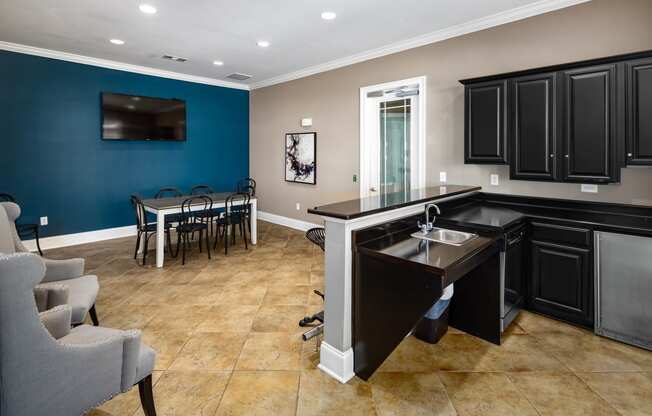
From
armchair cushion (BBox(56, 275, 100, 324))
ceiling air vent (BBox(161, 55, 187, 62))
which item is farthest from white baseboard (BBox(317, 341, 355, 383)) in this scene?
ceiling air vent (BBox(161, 55, 187, 62))

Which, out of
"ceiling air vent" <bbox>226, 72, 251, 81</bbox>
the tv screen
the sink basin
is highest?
"ceiling air vent" <bbox>226, 72, 251, 81</bbox>

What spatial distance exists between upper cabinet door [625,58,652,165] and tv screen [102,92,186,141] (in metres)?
6.39

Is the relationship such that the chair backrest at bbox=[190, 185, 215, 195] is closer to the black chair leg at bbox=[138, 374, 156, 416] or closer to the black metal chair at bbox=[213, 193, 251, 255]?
the black metal chair at bbox=[213, 193, 251, 255]

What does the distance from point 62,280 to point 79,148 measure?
3.76 metres

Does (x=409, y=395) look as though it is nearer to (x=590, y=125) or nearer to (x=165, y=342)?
(x=165, y=342)

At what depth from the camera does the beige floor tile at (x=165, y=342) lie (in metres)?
2.51

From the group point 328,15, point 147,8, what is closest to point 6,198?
point 147,8

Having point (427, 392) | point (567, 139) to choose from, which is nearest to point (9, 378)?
point (427, 392)

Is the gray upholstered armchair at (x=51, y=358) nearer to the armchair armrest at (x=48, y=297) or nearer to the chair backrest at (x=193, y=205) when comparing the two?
the armchair armrest at (x=48, y=297)

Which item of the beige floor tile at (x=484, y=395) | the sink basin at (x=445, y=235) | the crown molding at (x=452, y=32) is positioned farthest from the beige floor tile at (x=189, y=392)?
the crown molding at (x=452, y=32)

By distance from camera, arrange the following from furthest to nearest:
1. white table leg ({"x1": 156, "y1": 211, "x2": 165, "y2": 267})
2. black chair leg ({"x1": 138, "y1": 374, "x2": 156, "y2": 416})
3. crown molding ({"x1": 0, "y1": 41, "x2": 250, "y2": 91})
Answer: crown molding ({"x1": 0, "y1": 41, "x2": 250, "y2": 91}) < white table leg ({"x1": 156, "y1": 211, "x2": 165, "y2": 267}) < black chair leg ({"x1": 138, "y1": 374, "x2": 156, "y2": 416})

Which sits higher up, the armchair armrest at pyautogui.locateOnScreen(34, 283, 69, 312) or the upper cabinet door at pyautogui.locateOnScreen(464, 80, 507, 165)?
the upper cabinet door at pyautogui.locateOnScreen(464, 80, 507, 165)

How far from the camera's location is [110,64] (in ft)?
19.0

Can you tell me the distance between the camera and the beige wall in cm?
318
